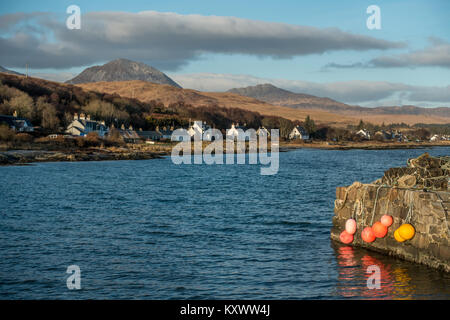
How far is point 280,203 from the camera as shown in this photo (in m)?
32.0

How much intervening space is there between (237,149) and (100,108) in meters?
65.8

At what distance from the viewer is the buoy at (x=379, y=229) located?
1645 cm

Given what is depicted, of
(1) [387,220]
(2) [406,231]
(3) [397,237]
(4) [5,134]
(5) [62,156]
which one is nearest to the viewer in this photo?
(2) [406,231]

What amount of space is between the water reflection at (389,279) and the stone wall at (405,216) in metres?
0.39

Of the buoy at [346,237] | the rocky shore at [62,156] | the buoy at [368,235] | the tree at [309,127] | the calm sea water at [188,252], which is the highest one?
Answer: the tree at [309,127]

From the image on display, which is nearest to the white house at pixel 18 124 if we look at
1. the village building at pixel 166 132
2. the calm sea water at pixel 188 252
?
the village building at pixel 166 132

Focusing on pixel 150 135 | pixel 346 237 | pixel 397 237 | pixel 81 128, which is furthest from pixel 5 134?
pixel 397 237

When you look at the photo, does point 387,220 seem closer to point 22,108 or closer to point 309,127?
point 22,108

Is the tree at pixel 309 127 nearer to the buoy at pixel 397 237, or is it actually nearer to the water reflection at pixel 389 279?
the water reflection at pixel 389 279

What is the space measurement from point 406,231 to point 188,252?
7.98 meters

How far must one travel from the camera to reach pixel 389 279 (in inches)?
586

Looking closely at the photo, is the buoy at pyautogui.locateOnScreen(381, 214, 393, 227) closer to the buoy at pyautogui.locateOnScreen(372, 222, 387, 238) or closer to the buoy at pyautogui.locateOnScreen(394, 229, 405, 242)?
the buoy at pyautogui.locateOnScreen(372, 222, 387, 238)
